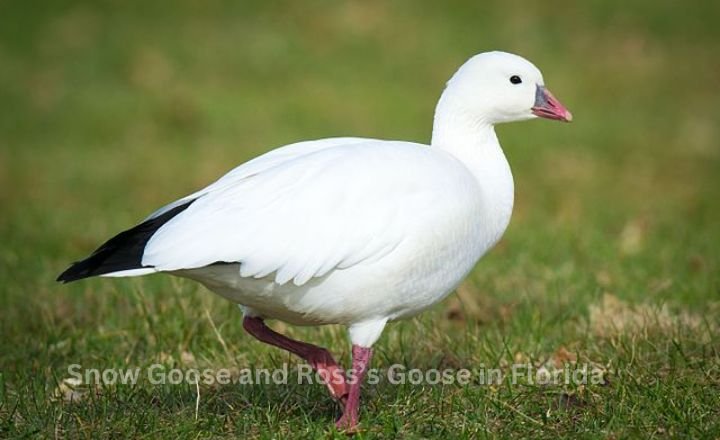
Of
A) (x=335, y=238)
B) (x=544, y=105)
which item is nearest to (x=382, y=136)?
(x=544, y=105)

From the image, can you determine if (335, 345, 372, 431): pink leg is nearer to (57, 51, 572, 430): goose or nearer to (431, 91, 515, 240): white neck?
(57, 51, 572, 430): goose

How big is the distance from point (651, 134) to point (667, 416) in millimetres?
7117

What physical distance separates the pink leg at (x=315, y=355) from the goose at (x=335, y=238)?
0.01m

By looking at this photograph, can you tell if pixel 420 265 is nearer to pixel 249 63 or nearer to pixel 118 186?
pixel 118 186

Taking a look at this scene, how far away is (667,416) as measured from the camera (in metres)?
3.91

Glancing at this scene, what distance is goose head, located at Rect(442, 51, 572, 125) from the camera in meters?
4.28

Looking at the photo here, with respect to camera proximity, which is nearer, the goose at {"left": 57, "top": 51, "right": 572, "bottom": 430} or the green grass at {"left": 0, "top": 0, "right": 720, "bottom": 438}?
the goose at {"left": 57, "top": 51, "right": 572, "bottom": 430}

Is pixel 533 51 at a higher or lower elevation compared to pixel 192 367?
Result: higher

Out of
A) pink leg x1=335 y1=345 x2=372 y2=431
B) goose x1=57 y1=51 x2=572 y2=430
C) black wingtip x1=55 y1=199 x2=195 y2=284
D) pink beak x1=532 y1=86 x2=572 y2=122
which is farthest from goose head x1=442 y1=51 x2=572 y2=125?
black wingtip x1=55 y1=199 x2=195 y2=284

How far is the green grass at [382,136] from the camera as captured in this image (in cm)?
419

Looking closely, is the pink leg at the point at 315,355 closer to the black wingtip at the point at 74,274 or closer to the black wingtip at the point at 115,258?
the black wingtip at the point at 115,258

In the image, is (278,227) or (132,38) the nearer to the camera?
(278,227)

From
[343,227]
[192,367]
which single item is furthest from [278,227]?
[192,367]

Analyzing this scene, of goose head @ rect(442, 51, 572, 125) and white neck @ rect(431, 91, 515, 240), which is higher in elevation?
goose head @ rect(442, 51, 572, 125)
